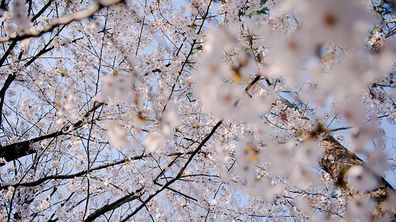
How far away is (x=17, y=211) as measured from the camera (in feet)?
20.3

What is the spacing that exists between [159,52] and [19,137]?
2.99 metres

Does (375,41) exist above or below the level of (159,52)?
Result: below

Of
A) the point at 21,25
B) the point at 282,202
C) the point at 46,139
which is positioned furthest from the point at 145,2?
the point at 282,202

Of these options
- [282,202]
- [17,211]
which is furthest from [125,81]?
[17,211]

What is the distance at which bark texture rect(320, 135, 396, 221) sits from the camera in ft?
8.86

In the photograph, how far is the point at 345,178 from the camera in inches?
130

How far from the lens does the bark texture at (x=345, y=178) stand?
2.70 m

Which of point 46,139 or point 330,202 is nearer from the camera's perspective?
point 330,202

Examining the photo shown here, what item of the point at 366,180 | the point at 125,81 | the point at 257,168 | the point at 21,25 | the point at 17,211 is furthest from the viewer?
the point at 17,211

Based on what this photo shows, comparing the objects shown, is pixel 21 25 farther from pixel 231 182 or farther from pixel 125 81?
pixel 231 182

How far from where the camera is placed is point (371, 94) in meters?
5.09

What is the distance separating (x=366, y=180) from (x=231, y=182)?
4.06m

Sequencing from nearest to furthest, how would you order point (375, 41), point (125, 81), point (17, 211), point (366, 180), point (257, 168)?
point (366, 180)
point (125, 81)
point (375, 41)
point (257, 168)
point (17, 211)

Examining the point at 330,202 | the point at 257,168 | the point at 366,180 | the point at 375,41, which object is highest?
the point at 375,41
